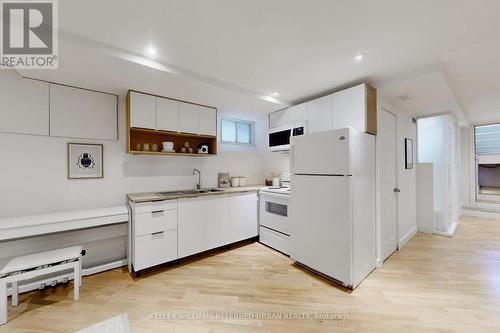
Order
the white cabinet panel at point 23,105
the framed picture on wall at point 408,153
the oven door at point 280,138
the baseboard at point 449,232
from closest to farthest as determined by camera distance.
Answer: the white cabinet panel at point 23,105 < the oven door at point 280,138 < the framed picture on wall at point 408,153 < the baseboard at point 449,232

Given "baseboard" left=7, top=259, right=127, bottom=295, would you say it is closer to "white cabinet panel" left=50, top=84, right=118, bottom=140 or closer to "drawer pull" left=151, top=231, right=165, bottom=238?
"drawer pull" left=151, top=231, right=165, bottom=238

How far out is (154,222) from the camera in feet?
7.93

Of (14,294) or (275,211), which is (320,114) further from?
(14,294)

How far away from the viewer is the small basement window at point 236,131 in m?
3.96

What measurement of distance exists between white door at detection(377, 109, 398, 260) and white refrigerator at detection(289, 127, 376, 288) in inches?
9.5

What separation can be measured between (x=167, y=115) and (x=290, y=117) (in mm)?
1910

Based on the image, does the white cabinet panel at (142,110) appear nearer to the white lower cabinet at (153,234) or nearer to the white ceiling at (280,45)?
the white ceiling at (280,45)

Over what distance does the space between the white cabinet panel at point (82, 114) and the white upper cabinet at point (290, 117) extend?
2.45 metres

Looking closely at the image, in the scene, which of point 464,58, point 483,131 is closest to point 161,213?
point 464,58

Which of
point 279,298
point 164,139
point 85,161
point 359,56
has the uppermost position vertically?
point 359,56

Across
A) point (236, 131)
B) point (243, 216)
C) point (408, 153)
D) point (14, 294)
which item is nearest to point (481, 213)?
point (408, 153)

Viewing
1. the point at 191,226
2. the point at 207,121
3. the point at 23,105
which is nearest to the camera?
the point at 23,105

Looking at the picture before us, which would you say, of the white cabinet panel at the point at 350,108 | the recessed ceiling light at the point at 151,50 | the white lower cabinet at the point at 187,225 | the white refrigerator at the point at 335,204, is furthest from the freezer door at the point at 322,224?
the recessed ceiling light at the point at 151,50

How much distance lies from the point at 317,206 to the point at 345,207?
1.09 feet
